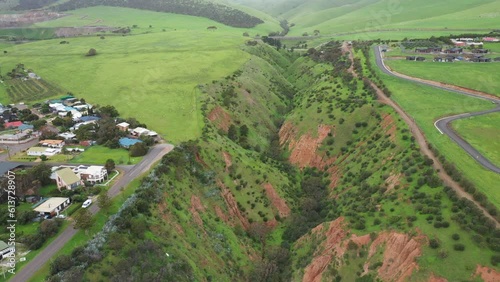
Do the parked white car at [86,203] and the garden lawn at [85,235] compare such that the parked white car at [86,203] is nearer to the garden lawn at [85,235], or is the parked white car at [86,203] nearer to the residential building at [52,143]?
the garden lawn at [85,235]

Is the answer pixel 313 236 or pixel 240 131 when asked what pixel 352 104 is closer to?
pixel 240 131

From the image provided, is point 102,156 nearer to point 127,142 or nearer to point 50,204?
point 127,142

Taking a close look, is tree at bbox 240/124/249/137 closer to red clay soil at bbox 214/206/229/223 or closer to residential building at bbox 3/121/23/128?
red clay soil at bbox 214/206/229/223

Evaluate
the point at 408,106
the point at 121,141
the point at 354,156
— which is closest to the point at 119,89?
the point at 121,141

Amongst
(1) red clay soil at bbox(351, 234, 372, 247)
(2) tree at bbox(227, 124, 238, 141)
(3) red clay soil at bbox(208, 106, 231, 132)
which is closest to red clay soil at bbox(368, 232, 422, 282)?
(1) red clay soil at bbox(351, 234, 372, 247)

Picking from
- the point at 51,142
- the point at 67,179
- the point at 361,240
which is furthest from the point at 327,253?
the point at 51,142

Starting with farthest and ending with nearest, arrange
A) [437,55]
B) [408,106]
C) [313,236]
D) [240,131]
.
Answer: [437,55] < [240,131] < [408,106] < [313,236]

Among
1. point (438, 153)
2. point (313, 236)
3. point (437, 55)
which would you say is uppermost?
point (437, 55)
